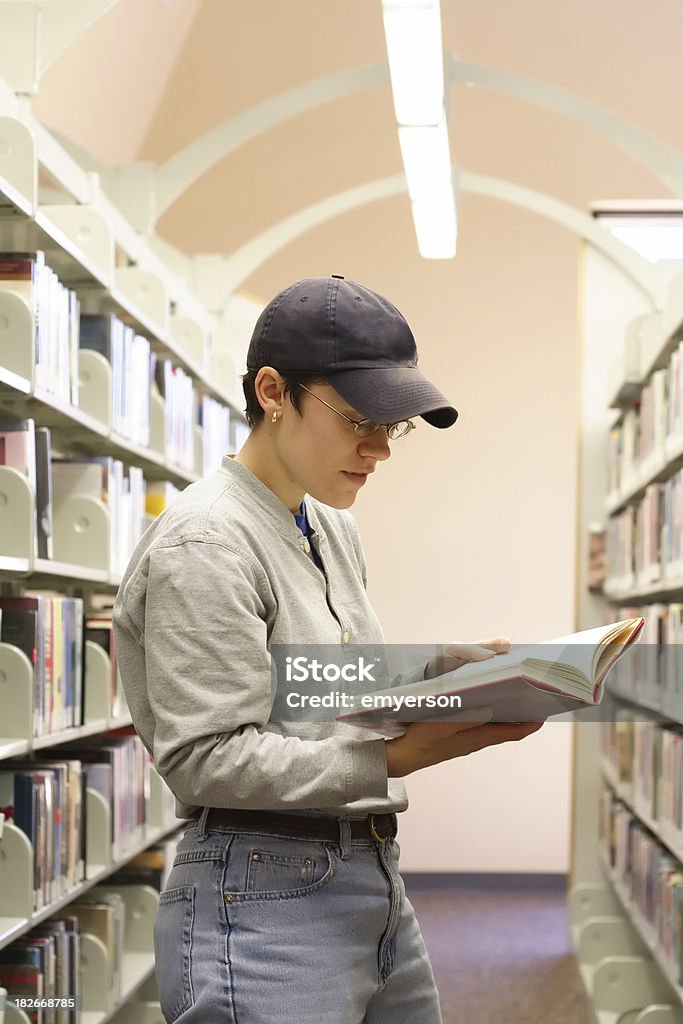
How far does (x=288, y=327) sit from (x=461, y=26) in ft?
16.7

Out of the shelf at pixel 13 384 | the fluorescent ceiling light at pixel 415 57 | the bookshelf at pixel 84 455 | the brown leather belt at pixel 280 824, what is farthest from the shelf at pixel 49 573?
the fluorescent ceiling light at pixel 415 57

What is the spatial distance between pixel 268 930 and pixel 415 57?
2.26 meters

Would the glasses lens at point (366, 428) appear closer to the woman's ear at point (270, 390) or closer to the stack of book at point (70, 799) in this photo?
the woman's ear at point (270, 390)

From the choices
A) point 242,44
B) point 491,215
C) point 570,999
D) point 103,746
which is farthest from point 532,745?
point 242,44

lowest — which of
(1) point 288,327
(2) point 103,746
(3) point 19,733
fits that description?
(2) point 103,746

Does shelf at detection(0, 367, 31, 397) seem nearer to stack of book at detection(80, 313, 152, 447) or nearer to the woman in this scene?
stack of book at detection(80, 313, 152, 447)

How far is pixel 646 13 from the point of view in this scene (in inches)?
230

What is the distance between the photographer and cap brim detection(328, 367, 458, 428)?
132 centimetres

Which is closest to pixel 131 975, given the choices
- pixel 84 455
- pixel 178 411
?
pixel 84 455

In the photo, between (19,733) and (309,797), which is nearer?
(309,797)

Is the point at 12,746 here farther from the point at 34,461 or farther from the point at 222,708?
the point at 222,708

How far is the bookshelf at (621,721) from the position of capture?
3420 millimetres

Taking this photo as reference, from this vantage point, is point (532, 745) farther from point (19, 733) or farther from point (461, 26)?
point (19, 733)

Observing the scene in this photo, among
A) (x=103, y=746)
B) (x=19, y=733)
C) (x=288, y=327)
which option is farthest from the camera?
(x=103, y=746)
